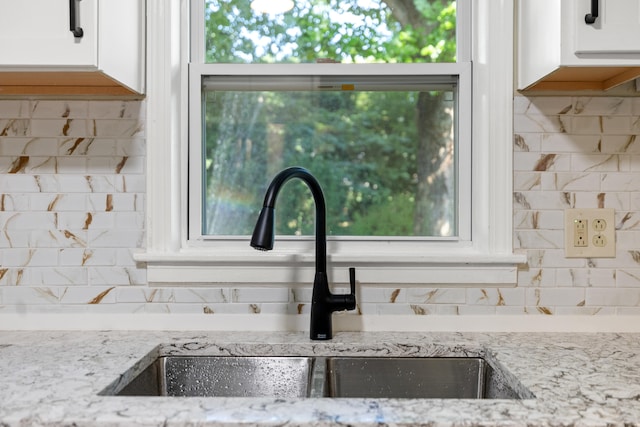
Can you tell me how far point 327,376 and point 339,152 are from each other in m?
0.63

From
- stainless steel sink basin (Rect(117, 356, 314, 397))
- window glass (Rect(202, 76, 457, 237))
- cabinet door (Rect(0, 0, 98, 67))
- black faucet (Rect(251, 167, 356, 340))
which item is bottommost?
stainless steel sink basin (Rect(117, 356, 314, 397))

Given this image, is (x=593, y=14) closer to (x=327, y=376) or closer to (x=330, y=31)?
(x=330, y=31)

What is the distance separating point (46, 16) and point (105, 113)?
1.21 feet

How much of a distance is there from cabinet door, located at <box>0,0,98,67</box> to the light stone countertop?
633 millimetres

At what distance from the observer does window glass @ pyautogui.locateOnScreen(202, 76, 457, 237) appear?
1.73 metres

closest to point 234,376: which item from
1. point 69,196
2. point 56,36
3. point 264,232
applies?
point 264,232

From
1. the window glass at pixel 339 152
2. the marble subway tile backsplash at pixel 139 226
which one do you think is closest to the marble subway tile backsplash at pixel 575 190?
the marble subway tile backsplash at pixel 139 226

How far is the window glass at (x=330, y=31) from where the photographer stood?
1737 millimetres

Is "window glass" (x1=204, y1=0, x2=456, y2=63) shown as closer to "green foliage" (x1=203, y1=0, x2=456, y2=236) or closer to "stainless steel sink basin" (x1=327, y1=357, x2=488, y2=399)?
"green foliage" (x1=203, y1=0, x2=456, y2=236)

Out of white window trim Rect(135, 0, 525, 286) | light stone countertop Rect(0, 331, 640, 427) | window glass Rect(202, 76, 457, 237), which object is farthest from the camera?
window glass Rect(202, 76, 457, 237)

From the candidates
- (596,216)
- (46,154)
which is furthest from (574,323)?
(46,154)

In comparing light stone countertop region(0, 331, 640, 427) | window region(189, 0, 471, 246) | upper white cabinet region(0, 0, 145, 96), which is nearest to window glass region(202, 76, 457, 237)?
window region(189, 0, 471, 246)

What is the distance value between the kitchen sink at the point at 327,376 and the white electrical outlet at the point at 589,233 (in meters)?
0.42

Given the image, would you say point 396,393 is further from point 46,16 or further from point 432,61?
point 46,16
